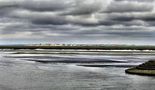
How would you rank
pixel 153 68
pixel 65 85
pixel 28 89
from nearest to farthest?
pixel 28 89 < pixel 65 85 < pixel 153 68

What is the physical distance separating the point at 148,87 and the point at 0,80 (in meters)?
17.6

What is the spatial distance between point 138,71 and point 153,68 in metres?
2.73

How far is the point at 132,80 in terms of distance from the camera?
48438 millimetres

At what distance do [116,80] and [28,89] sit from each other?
41.4 ft

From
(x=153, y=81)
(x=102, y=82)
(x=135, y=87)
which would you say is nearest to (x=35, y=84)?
(x=102, y=82)

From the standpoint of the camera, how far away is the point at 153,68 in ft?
181

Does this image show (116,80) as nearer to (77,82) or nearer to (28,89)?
(77,82)

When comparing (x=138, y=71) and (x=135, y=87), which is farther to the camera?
(x=138, y=71)

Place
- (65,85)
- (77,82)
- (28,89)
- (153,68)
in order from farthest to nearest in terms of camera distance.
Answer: (153,68)
(77,82)
(65,85)
(28,89)

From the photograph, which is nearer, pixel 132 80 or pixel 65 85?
pixel 65 85

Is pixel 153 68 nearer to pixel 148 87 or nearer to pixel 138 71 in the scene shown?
pixel 138 71

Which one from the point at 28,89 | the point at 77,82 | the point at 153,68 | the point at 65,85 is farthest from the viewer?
the point at 153,68

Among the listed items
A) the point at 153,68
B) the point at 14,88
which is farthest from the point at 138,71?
the point at 14,88

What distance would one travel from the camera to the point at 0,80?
48000 millimetres
